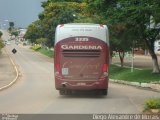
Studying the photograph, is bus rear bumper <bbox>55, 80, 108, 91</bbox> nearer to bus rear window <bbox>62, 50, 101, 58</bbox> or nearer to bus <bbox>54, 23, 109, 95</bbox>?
bus <bbox>54, 23, 109, 95</bbox>

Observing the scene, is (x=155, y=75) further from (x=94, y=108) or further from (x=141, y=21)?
(x=94, y=108)

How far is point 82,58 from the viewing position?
25547 millimetres

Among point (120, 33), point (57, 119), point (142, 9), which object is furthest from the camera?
point (120, 33)

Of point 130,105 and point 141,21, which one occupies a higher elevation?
point 141,21

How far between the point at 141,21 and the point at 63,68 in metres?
12.8

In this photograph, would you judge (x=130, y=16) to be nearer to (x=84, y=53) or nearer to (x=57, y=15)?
(x=84, y=53)

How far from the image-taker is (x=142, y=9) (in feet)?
94.6

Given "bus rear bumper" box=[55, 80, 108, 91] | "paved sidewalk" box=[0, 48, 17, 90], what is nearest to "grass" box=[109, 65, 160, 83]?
"paved sidewalk" box=[0, 48, 17, 90]

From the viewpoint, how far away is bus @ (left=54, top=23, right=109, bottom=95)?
2550 centimetres

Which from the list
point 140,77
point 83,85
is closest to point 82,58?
point 83,85

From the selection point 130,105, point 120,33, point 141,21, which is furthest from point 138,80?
point 130,105

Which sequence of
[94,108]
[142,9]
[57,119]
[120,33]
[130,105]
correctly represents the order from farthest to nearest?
[120,33]
[142,9]
[130,105]
[94,108]
[57,119]

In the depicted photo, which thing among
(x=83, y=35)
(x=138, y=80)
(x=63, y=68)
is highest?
(x=83, y=35)

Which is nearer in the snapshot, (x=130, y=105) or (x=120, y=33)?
(x=130, y=105)
